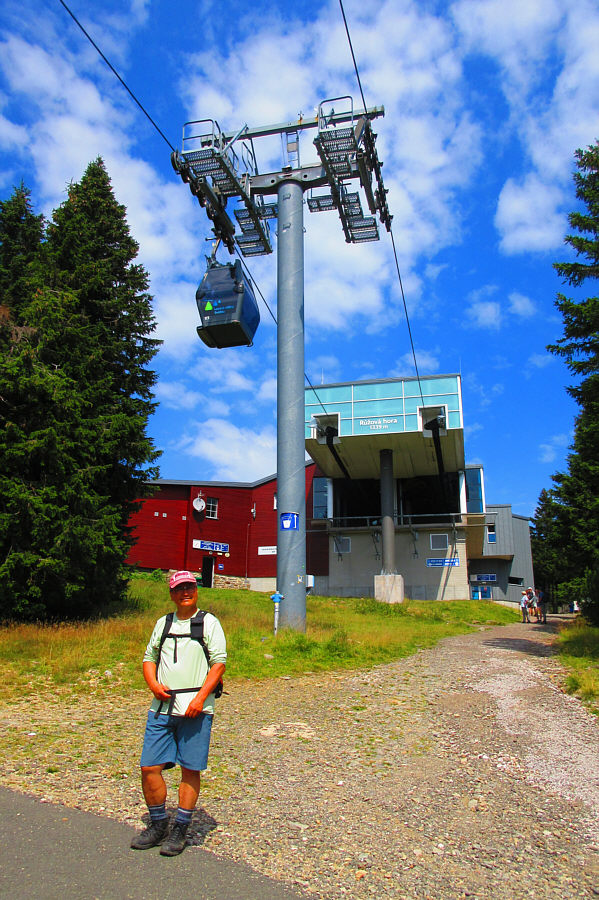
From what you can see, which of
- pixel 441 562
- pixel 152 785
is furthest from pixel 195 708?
pixel 441 562

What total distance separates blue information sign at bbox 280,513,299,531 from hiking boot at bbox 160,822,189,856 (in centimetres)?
1069

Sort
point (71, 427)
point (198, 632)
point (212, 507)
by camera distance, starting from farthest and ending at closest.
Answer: point (212, 507), point (71, 427), point (198, 632)

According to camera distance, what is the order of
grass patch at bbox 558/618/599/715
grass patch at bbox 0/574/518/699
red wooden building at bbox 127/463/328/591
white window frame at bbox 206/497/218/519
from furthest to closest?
1. white window frame at bbox 206/497/218/519
2. red wooden building at bbox 127/463/328/591
3. grass patch at bbox 0/574/518/699
4. grass patch at bbox 558/618/599/715

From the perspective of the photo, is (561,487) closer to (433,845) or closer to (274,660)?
(274,660)

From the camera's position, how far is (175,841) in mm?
3838

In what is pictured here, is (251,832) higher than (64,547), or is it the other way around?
(64,547)

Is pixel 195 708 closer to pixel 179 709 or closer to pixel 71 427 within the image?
pixel 179 709

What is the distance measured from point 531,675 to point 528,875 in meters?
7.77

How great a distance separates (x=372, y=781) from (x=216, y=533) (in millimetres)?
35961

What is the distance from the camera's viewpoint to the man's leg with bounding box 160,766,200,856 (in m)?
3.81

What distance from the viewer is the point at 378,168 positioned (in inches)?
661

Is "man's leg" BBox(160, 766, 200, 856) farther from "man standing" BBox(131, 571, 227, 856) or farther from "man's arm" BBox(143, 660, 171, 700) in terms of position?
"man's arm" BBox(143, 660, 171, 700)

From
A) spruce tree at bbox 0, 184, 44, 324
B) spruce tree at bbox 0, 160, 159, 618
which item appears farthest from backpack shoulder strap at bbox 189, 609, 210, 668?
spruce tree at bbox 0, 184, 44, 324

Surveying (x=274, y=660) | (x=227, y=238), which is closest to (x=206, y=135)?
(x=227, y=238)
